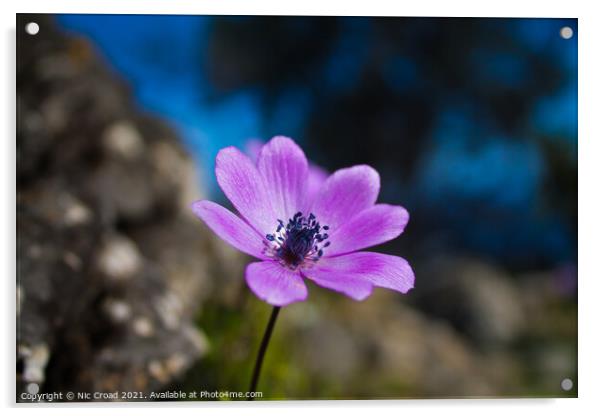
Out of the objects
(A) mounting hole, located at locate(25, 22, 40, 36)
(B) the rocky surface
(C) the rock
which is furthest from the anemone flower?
(C) the rock

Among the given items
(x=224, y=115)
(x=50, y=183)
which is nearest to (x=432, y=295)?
(x=224, y=115)

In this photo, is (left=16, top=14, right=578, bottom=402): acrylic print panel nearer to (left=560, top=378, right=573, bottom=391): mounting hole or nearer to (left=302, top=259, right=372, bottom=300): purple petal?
(left=560, top=378, right=573, bottom=391): mounting hole

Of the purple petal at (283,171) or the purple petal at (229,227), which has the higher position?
the purple petal at (283,171)

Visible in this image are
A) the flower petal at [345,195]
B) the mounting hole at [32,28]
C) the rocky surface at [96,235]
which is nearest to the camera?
the flower petal at [345,195]

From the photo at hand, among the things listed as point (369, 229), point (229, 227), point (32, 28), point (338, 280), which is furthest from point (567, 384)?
point (32, 28)

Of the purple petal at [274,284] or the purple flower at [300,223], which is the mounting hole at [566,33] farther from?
the purple petal at [274,284]

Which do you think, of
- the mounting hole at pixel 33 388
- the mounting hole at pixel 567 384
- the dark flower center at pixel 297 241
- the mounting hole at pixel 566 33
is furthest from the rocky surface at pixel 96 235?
the mounting hole at pixel 566 33
